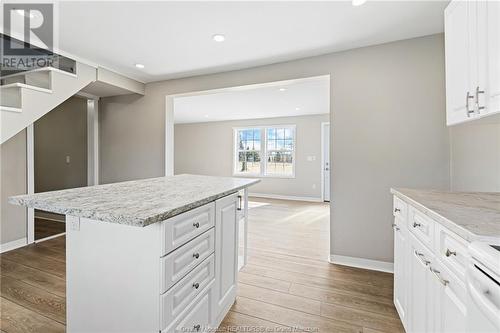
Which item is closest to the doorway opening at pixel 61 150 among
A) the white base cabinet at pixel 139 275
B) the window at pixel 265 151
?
the white base cabinet at pixel 139 275

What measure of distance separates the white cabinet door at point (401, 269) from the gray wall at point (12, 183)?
4118 millimetres

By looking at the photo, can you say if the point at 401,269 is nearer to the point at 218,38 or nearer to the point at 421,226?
the point at 421,226

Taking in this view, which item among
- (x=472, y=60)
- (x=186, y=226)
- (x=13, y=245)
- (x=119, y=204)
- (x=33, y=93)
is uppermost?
(x=33, y=93)

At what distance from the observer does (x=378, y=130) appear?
8.09 ft

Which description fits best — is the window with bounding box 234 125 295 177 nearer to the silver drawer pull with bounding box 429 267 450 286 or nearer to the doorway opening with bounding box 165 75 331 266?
the doorway opening with bounding box 165 75 331 266

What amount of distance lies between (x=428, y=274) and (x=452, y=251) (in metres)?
0.28

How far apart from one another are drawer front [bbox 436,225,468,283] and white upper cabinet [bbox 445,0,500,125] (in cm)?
68

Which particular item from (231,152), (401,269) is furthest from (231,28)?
(231,152)

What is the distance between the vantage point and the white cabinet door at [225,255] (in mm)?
1467

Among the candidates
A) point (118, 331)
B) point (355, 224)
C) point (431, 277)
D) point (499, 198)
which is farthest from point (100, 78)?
point (499, 198)

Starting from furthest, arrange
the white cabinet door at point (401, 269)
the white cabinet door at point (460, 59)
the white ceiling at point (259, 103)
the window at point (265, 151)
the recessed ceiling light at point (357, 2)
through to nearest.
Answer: the window at point (265, 151)
the white ceiling at point (259, 103)
the recessed ceiling light at point (357, 2)
the white cabinet door at point (401, 269)
the white cabinet door at point (460, 59)

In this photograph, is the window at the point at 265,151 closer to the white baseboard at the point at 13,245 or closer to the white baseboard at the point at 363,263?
the white baseboard at the point at 363,263

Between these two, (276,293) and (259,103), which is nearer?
(276,293)

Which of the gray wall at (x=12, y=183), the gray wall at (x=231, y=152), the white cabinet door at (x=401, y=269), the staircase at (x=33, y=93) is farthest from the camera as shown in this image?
the gray wall at (x=231, y=152)
